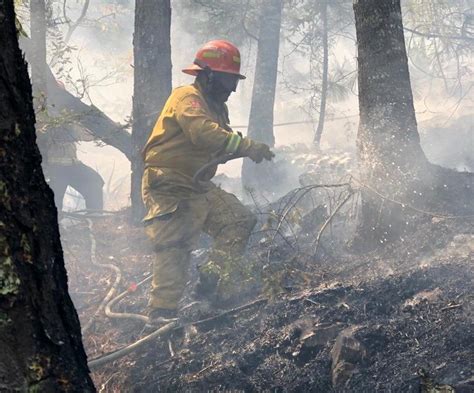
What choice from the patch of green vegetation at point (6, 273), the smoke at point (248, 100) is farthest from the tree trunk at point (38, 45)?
the patch of green vegetation at point (6, 273)

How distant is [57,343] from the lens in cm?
146

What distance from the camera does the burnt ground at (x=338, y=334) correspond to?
3.20 metres

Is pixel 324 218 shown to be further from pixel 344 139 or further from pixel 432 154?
pixel 344 139

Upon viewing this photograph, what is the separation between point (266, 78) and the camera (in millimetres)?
12750

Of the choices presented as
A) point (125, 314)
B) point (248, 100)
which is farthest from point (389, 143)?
point (248, 100)

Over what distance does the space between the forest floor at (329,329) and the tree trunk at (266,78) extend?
662 cm

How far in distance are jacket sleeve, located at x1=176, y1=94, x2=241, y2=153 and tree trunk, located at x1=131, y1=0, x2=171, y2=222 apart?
318 centimetres

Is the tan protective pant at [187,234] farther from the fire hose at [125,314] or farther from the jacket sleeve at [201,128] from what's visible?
the jacket sleeve at [201,128]

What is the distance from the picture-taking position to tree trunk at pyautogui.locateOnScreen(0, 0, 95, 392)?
1313 mm

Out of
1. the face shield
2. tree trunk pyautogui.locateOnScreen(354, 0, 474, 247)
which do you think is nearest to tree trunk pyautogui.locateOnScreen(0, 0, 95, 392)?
the face shield

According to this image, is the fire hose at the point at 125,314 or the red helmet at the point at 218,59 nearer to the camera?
the fire hose at the point at 125,314

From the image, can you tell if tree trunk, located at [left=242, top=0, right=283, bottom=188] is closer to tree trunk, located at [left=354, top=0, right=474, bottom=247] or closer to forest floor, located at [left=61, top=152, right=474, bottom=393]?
forest floor, located at [left=61, top=152, right=474, bottom=393]

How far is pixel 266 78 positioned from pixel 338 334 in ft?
32.0

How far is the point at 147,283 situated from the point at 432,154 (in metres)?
8.48
